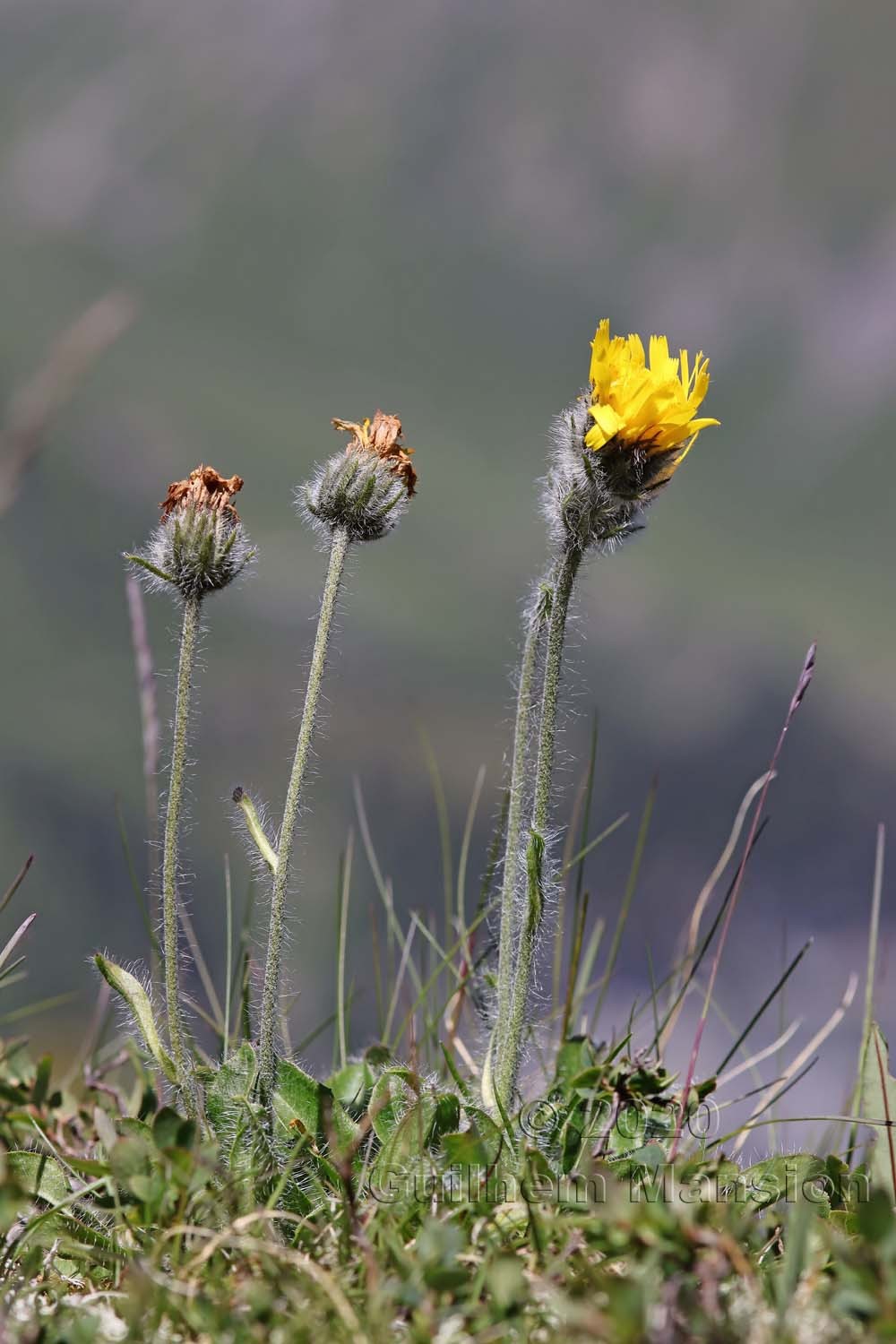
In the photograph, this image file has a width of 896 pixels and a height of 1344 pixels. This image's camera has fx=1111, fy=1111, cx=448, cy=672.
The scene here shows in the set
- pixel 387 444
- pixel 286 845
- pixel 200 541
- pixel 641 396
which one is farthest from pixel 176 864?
pixel 641 396

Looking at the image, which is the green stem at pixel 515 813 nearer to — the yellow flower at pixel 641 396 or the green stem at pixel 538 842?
the green stem at pixel 538 842

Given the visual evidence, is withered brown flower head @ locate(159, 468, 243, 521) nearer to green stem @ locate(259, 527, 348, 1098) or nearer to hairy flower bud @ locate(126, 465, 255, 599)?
hairy flower bud @ locate(126, 465, 255, 599)

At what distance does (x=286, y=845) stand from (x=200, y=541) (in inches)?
28.7

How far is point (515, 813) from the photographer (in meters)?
2.59

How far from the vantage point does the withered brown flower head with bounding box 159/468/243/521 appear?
255cm

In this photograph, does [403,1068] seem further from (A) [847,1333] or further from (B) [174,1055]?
(A) [847,1333]

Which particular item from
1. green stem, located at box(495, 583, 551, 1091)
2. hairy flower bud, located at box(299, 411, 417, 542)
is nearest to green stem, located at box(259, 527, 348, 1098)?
hairy flower bud, located at box(299, 411, 417, 542)

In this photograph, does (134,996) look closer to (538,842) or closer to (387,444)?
(538,842)

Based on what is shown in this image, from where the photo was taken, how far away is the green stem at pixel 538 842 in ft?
7.81

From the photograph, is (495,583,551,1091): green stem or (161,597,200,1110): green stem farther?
(495,583,551,1091): green stem

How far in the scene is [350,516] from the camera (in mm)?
2525

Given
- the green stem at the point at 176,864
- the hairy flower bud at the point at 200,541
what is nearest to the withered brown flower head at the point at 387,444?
the hairy flower bud at the point at 200,541

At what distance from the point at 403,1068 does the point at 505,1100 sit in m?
0.24

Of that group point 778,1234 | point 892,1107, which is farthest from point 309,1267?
point 892,1107
